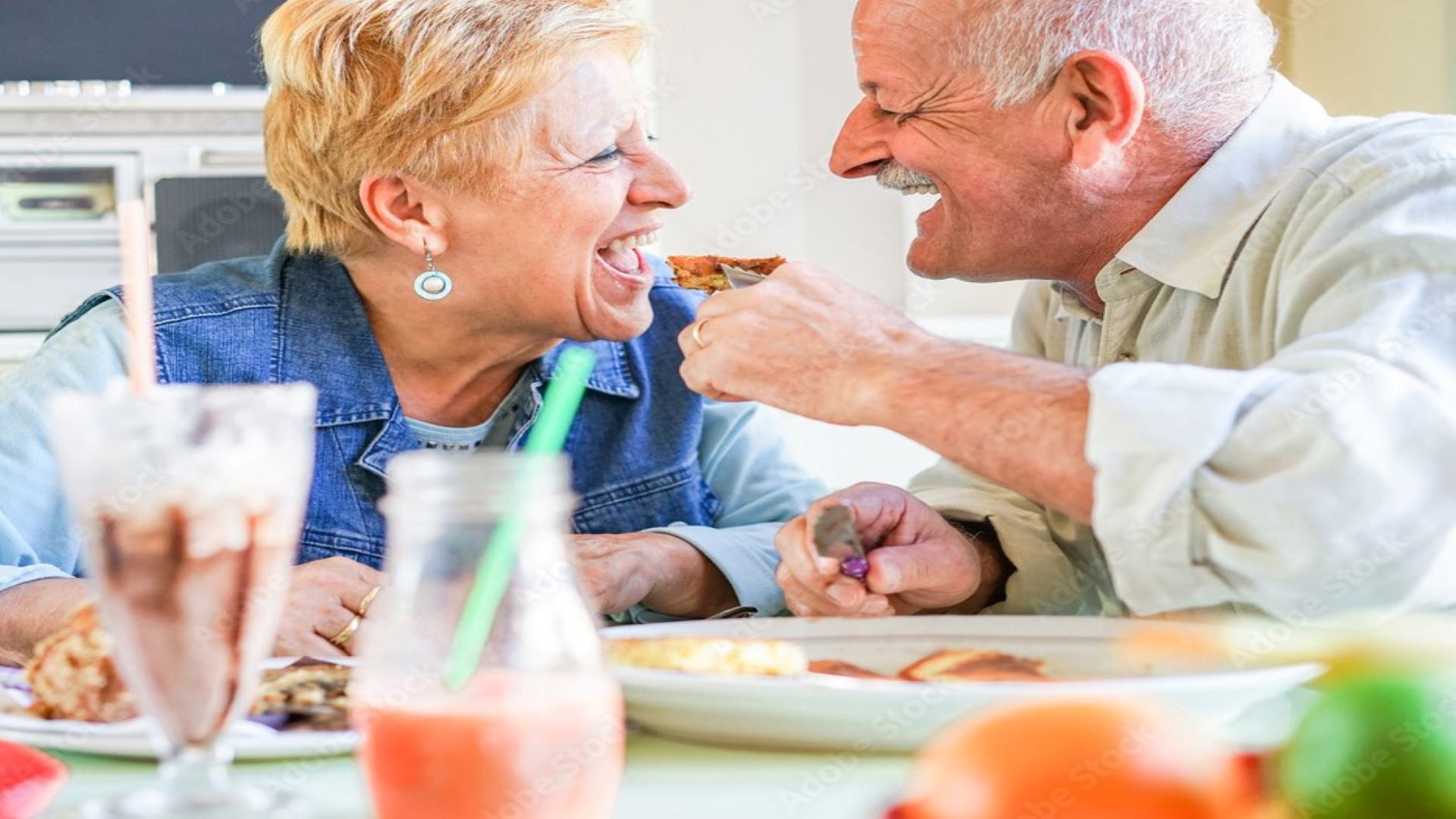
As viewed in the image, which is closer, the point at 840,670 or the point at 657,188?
the point at 840,670

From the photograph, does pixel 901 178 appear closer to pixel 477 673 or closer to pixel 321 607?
pixel 321 607

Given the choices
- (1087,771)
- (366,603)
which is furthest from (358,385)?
(1087,771)

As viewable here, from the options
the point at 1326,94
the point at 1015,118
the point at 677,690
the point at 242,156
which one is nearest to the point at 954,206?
the point at 1015,118

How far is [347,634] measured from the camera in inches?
53.2

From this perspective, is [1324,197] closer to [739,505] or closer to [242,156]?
[739,505]

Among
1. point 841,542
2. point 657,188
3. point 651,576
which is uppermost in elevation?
point 657,188

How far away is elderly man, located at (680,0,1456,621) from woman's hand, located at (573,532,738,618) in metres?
0.19

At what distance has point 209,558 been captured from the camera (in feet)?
2.14

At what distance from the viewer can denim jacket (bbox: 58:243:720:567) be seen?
170 centimetres

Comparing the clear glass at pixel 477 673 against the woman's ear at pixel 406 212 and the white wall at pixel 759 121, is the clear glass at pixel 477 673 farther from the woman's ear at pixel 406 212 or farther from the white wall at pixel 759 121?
the white wall at pixel 759 121

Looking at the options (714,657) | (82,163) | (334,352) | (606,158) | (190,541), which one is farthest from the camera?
(82,163)

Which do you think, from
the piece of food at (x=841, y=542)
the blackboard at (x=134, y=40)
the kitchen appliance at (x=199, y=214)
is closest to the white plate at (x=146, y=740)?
the piece of food at (x=841, y=542)

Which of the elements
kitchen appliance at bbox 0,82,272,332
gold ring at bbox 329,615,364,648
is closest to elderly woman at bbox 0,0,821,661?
gold ring at bbox 329,615,364,648

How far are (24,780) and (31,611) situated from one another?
76 centimetres
